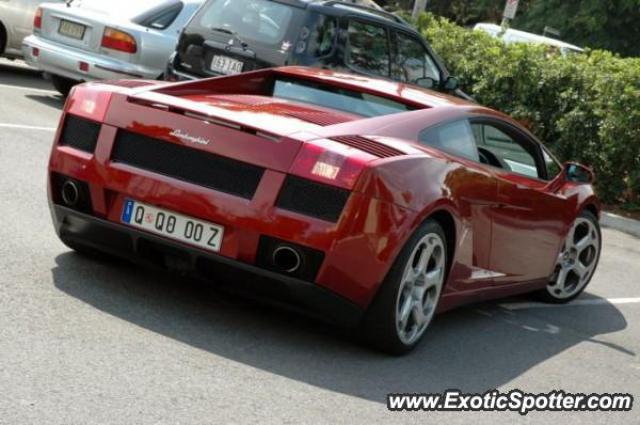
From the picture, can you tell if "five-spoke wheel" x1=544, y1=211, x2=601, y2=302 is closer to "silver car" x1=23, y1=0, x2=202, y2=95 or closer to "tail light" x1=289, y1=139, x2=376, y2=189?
"tail light" x1=289, y1=139, x2=376, y2=189

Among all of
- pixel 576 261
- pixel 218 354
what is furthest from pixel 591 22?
pixel 218 354

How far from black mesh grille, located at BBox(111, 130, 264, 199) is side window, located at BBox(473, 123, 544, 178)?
173 centimetres

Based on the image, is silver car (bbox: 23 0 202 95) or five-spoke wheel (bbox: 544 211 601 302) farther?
silver car (bbox: 23 0 202 95)

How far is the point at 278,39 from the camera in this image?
39.4 ft

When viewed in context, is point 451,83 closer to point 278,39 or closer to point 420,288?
point 278,39

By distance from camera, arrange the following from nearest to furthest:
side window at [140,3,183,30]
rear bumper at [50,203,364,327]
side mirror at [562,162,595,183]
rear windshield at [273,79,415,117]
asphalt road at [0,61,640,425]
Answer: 1. asphalt road at [0,61,640,425]
2. rear bumper at [50,203,364,327]
3. rear windshield at [273,79,415,117]
4. side mirror at [562,162,595,183]
5. side window at [140,3,183,30]

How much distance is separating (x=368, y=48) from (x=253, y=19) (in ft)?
4.37

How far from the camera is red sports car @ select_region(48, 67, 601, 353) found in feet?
18.7

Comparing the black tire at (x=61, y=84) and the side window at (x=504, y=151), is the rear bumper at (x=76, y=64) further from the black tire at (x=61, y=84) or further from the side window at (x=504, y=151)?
the side window at (x=504, y=151)

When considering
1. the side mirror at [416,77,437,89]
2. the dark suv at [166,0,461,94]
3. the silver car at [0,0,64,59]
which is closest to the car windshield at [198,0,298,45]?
the dark suv at [166,0,461,94]

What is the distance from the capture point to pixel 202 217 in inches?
230

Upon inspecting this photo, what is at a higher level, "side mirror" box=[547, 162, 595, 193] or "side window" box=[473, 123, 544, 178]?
"side window" box=[473, 123, 544, 178]

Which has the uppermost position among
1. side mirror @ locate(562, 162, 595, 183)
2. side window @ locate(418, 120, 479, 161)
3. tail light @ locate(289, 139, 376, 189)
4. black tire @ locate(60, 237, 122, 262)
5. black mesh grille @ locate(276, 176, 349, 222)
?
side window @ locate(418, 120, 479, 161)

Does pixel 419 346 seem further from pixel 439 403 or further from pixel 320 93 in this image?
pixel 320 93
